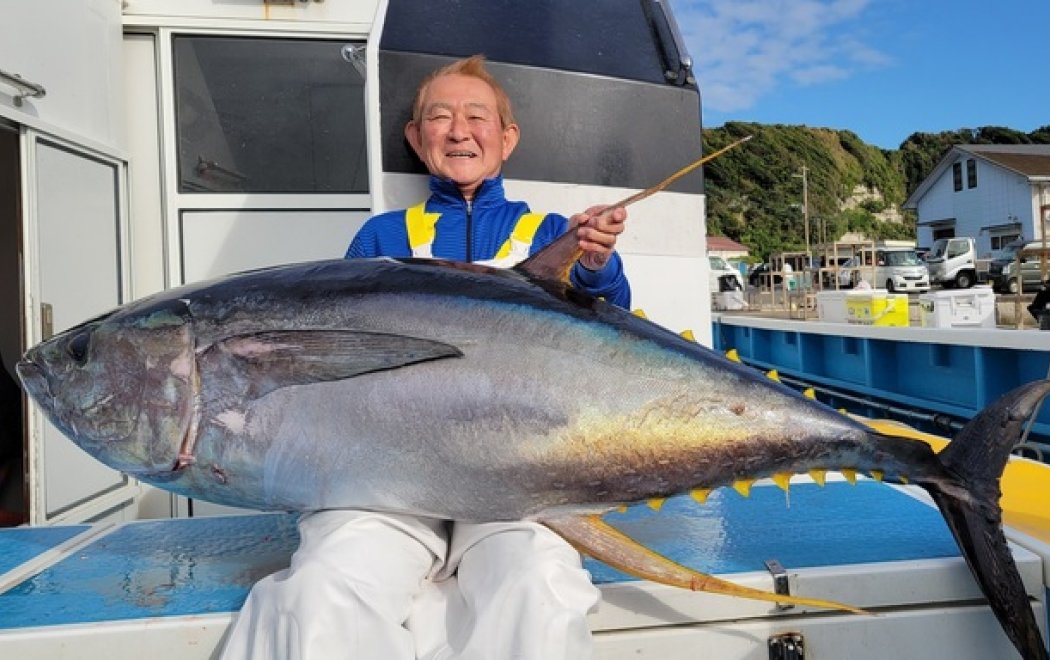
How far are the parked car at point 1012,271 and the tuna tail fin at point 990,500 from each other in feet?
55.0

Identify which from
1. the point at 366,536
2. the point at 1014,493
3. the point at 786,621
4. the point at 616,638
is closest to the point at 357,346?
the point at 366,536

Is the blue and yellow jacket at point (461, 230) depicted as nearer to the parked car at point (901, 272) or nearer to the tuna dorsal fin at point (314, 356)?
the tuna dorsal fin at point (314, 356)

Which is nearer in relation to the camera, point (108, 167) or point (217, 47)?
point (108, 167)

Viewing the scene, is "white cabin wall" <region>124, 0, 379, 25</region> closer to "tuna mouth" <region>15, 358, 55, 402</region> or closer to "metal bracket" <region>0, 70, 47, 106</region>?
"metal bracket" <region>0, 70, 47, 106</region>

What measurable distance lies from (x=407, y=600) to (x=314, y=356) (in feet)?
1.59

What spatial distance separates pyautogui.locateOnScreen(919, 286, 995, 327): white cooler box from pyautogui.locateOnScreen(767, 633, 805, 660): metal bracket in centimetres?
640

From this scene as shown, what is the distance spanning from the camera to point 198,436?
55.2 inches

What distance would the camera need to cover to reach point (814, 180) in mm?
63938

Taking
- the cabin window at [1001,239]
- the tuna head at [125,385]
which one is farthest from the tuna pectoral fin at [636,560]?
the cabin window at [1001,239]

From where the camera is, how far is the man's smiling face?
2226 millimetres

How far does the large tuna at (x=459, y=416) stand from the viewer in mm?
1378

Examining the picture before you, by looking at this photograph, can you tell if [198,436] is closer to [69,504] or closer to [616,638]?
Result: [616,638]

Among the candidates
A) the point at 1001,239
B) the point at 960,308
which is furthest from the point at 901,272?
the point at 960,308

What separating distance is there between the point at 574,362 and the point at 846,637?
781mm
